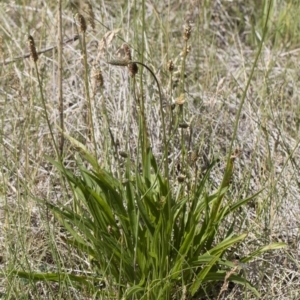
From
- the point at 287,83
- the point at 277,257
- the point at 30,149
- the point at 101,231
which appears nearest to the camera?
the point at 101,231

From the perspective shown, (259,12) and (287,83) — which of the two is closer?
(287,83)

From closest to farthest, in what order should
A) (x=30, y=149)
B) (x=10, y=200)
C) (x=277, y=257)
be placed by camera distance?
(x=277, y=257), (x=10, y=200), (x=30, y=149)

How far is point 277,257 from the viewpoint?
87.7 inches

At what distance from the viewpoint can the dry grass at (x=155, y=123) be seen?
214 cm

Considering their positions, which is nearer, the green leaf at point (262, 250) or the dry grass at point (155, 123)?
the green leaf at point (262, 250)

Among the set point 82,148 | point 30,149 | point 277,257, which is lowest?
point 277,257

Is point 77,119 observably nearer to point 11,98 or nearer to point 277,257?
point 11,98

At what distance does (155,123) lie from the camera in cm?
273

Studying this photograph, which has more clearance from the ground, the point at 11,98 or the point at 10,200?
the point at 11,98

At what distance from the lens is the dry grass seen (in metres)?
2.14

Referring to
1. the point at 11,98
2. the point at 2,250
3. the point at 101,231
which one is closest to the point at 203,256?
the point at 101,231

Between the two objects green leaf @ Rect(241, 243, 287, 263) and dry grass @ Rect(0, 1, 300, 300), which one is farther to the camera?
dry grass @ Rect(0, 1, 300, 300)

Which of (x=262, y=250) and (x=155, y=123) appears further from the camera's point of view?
(x=155, y=123)

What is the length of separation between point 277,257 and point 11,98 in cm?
129
